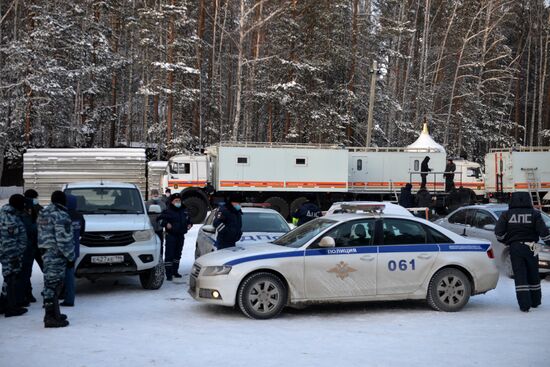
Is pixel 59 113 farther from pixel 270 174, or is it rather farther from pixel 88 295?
pixel 88 295

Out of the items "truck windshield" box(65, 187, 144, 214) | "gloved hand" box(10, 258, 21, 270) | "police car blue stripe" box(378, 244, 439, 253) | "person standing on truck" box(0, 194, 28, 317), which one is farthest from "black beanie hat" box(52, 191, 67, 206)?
"police car blue stripe" box(378, 244, 439, 253)

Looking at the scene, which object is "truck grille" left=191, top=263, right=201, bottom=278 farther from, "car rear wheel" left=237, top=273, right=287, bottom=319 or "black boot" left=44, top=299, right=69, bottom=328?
"black boot" left=44, top=299, right=69, bottom=328

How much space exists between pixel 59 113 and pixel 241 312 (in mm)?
33747

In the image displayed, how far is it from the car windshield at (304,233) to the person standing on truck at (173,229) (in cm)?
283

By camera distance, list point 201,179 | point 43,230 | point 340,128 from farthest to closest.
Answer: point 340,128, point 201,179, point 43,230

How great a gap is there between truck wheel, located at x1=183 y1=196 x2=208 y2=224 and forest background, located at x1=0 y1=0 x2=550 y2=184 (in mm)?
7912

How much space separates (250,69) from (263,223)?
24737 mm

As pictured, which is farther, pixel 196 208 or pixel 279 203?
pixel 279 203

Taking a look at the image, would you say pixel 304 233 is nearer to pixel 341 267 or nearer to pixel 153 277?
pixel 341 267

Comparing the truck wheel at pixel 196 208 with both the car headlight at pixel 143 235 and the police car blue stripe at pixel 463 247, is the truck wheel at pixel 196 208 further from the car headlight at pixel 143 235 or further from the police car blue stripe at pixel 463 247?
the police car blue stripe at pixel 463 247

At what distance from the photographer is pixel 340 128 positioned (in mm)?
37844

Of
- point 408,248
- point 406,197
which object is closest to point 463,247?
point 408,248

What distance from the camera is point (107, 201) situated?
10680mm

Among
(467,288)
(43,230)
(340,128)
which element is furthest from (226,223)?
(340,128)
